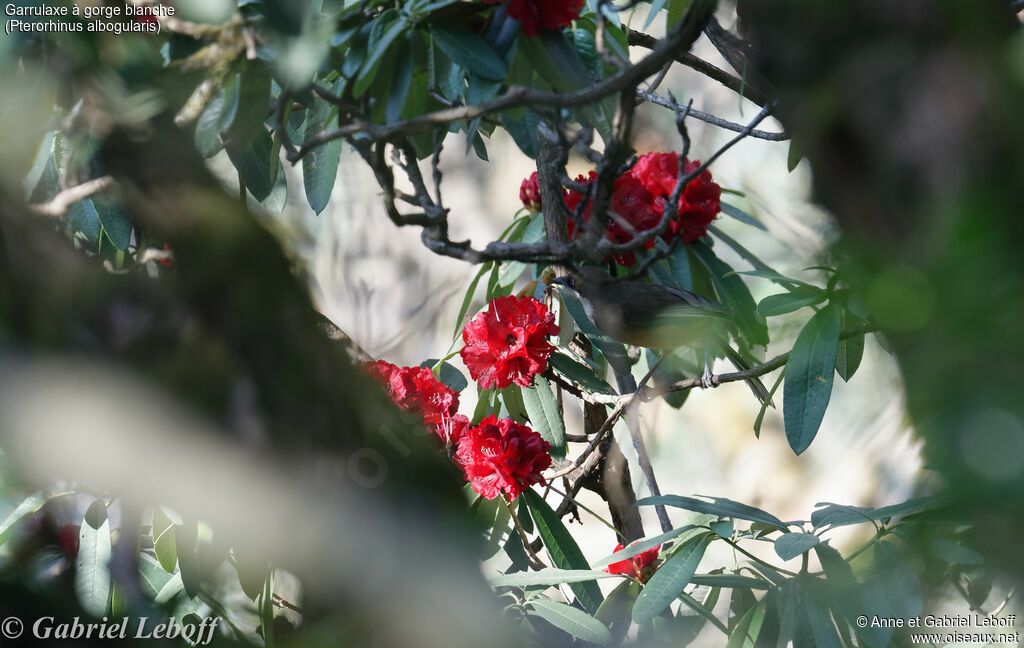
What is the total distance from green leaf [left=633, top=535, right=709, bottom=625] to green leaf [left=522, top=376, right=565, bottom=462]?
0.29 meters

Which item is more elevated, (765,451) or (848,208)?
(765,451)

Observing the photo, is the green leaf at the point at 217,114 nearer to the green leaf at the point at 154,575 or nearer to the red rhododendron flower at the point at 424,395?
the red rhododendron flower at the point at 424,395

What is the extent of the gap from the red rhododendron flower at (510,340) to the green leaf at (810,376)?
1.11ft

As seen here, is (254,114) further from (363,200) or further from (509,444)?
(363,200)

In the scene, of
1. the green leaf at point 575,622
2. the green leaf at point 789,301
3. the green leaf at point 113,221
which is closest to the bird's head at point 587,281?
the green leaf at point 789,301

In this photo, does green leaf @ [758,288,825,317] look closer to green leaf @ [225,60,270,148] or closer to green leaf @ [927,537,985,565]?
green leaf @ [927,537,985,565]

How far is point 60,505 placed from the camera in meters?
1.01

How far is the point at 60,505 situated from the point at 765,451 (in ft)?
10.8

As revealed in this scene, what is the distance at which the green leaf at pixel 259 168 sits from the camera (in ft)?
3.19

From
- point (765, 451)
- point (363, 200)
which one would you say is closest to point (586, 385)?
point (765, 451)

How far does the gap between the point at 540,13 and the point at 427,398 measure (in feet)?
1.96

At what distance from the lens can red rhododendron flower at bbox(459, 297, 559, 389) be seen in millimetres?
1056

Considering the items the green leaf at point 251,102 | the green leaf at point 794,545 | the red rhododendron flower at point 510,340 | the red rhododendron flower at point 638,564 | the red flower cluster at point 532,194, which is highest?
the red flower cluster at point 532,194

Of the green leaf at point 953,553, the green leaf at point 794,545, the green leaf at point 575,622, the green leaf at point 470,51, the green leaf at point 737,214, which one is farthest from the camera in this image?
the green leaf at point 737,214
